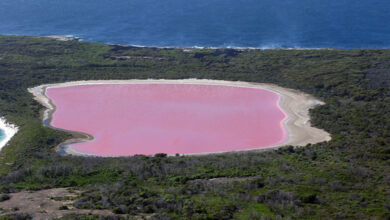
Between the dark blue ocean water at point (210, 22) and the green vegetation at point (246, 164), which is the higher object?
the dark blue ocean water at point (210, 22)

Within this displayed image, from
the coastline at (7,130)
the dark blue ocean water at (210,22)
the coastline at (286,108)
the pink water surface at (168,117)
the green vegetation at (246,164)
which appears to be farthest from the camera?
the dark blue ocean water at (210,22)

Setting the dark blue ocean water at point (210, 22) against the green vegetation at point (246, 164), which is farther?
the dark blue ocean water at point (210, 22)

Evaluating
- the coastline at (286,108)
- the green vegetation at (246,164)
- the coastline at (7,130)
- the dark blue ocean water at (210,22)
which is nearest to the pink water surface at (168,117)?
the coastline at (286,108)

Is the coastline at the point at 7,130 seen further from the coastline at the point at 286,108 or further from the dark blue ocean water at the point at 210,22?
the dark blue ocean water at the point at 210,22

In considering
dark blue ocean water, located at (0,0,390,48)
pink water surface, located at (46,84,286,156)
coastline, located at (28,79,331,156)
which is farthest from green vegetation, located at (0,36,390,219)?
dark blue ocean water, located at (0,0,390,48)

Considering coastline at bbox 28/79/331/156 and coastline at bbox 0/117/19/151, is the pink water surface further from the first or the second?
coastline at bbox 0/117/19/151

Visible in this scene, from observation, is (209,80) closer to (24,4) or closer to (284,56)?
(284,56)

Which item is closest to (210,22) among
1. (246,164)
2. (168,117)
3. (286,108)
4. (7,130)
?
(286,108)
